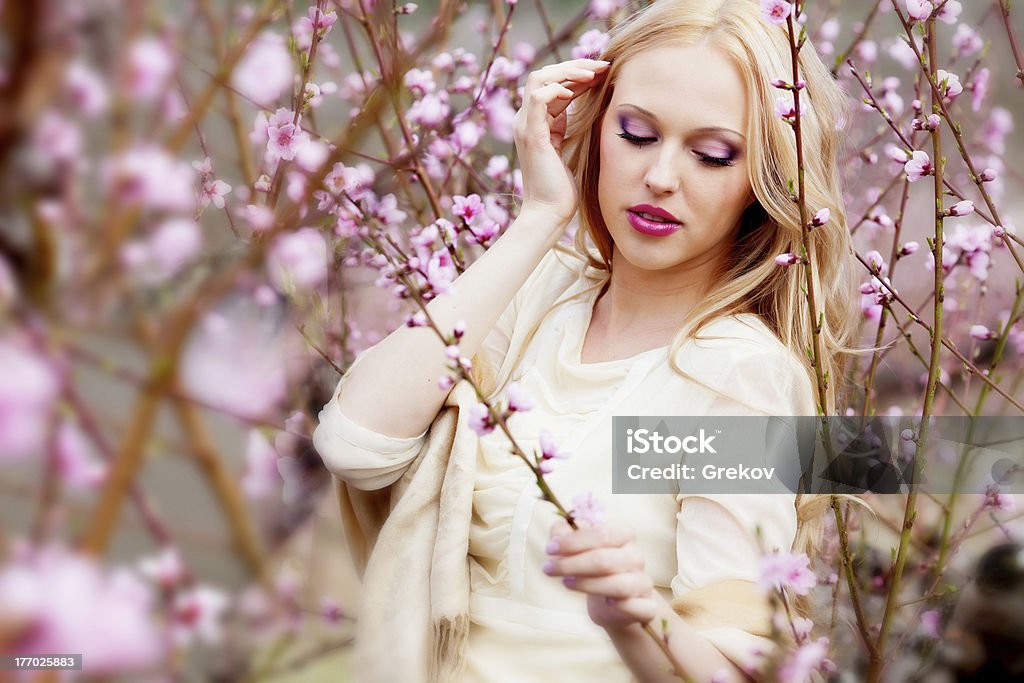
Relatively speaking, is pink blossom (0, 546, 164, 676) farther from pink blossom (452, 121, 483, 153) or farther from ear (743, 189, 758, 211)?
pink blossom (452, 121, 483, 153)

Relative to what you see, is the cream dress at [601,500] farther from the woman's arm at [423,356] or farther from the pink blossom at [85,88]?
the pink blossom at [85,88]

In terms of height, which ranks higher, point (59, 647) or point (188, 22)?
point (188, 22)

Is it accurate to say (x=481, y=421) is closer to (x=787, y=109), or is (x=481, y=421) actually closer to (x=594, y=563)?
(x=594, y=563)

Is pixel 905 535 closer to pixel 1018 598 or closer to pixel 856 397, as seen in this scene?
pixel 856 397

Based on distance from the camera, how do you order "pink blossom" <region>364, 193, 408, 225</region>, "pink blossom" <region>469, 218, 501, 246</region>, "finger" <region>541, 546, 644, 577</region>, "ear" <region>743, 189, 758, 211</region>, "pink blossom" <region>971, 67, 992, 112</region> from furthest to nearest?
"pink blossom" <region>971, 67, 992, 112</region>
"pink blossom" <region>364, 193, 408, 225</region>
"pink blossom" <region>469, 218, 501, 246</region>
"ear" <region>743, 189, 758, 211</region>
"finger" <region>541, 546, 644, 577</region>

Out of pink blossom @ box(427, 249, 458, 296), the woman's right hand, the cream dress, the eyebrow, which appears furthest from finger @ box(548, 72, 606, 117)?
the cream dress

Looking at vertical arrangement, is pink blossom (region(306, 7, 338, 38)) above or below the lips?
above

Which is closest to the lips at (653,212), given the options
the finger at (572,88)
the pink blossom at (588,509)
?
the finger at (572,88)

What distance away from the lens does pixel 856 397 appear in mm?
1708

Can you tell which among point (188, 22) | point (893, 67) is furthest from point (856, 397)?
point (893, 67)

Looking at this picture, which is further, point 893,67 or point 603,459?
point 893,67

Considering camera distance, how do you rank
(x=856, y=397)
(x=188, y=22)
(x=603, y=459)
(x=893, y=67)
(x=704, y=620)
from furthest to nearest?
(x=893, y=67) → (x=856, y=397) → (x=603, y=459) → (x=704, y=620) → (x=188, y=22)

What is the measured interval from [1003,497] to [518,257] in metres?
0.76

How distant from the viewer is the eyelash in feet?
3.78
